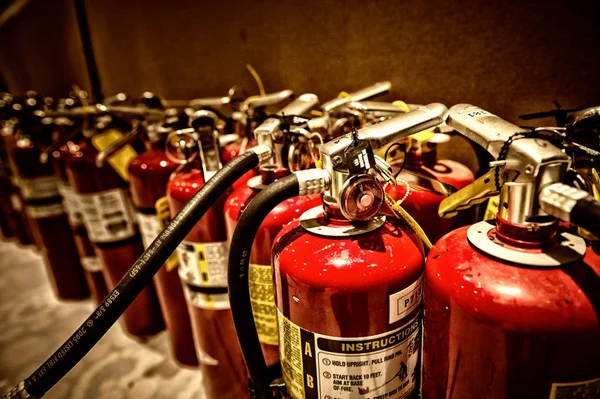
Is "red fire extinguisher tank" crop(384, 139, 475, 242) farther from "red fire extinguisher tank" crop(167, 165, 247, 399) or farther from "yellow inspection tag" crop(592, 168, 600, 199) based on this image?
"red fire extinguisher tank" crop(167, 165, 247, 399)

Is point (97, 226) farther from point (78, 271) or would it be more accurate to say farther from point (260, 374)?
point (260, 374)

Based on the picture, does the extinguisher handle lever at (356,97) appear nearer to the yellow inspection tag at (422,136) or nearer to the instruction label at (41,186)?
the yellow inspection tag at (422,136)

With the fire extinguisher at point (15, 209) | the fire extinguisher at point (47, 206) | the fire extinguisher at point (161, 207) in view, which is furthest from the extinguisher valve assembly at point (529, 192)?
the fire extinguisher at point (15, 209)

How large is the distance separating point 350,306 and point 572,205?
9.0 inches

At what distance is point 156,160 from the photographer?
2.97 feet

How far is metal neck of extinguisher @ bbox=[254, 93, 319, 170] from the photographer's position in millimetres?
598

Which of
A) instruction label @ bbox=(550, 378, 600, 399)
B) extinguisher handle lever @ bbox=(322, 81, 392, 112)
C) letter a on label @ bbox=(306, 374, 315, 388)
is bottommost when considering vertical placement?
letter a on label @ bbox=(306, 374, 315, 388)

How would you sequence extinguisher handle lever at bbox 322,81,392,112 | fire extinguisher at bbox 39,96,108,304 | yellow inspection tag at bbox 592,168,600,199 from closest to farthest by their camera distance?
yellow inspection tag at bbox 592,168,600,199 < extinguisher handle lever at bbox 322,81,392,112 < fire extinguisher at bbox 39,96,108,304

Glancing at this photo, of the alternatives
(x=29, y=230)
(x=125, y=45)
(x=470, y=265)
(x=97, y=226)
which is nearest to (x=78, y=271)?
(x=97, y=226)

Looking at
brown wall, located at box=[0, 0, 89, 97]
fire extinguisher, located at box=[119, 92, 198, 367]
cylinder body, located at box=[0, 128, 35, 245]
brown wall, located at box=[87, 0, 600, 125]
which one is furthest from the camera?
cylinder body, located at box=[0, 128, 35, 245]

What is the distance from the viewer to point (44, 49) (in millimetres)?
2199

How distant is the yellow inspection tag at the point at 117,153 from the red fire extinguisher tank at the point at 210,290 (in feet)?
1.04

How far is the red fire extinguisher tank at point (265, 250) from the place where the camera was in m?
0.57

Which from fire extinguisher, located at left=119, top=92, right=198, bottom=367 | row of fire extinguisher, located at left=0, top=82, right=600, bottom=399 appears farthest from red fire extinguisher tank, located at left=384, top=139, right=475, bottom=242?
fire extinguisher, located at left=119, top=92, right=198, bottom=367
